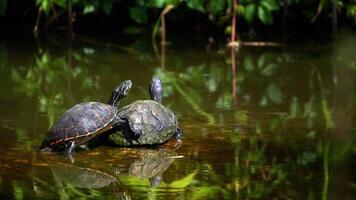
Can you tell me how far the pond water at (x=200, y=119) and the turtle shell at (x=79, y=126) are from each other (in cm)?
11

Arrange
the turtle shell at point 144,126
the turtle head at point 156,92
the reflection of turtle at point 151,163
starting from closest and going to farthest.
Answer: the reflection of turtle at point 151,163 < the turtle shell at point 144,126 < the turtle head at point 156,92

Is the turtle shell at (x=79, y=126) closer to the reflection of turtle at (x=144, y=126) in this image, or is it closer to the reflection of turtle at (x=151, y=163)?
the reflection of turtle at (x=144, y=126)

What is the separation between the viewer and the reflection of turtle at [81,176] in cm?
406

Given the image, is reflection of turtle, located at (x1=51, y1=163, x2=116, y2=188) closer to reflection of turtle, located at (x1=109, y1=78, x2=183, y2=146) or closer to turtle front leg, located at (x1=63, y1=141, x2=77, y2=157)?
turtle front leg, located at (x1=63, y1=141, x2=77, y2=157)

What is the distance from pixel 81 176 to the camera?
13.8ft

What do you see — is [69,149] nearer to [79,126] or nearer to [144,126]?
[79,126]

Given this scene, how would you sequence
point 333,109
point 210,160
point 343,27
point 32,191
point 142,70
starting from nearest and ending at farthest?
point 32,191, point 210,160, point 333,109, point 142,70, point 343,27

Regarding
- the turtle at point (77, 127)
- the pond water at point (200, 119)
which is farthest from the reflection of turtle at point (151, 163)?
the turtle at point (77, 127)

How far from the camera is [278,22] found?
418 inches

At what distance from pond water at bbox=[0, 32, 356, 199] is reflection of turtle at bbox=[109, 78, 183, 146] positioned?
77 mm

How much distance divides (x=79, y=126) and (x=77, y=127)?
0.01m

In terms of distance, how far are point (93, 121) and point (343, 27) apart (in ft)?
21.8

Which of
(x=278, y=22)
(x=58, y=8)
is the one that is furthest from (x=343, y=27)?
(x=58, y=8)

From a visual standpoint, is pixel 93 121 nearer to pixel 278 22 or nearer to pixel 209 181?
pixel 209 181
